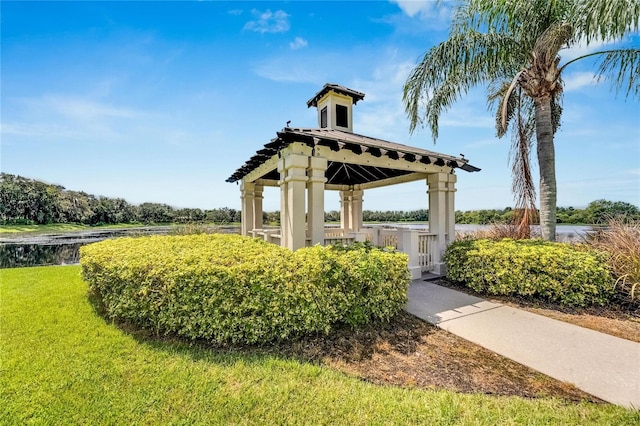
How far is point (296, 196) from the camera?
6.27m

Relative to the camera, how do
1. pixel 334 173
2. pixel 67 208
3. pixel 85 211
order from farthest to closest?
pixel 85 211 → pixel 67 208 → pixel 334 173

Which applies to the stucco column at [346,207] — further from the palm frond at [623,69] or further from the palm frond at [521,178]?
the palm frond at [623,69]

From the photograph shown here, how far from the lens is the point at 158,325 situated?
3977mm

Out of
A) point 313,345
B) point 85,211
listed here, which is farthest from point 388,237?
point 85,211

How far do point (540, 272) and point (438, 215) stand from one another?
2.92 metres

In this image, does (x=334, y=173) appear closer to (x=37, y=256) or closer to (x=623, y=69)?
(x=623, y=69)

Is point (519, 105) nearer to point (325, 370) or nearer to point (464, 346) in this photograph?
point (464, 346)

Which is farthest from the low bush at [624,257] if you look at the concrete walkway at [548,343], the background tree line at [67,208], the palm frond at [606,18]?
the background tree line at [67,208]

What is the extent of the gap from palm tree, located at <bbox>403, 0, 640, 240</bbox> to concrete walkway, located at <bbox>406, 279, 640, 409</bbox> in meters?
4.08

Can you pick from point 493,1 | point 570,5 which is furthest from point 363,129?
point 570,5

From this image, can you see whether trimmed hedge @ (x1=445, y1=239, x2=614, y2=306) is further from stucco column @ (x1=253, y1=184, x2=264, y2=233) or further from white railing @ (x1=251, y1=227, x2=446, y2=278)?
stucco column @ (x1=253, y1=184, x2=264, y2=233)

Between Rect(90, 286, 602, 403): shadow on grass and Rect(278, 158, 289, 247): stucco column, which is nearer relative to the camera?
Rect(90, 286, 602, 403): shadow on grass

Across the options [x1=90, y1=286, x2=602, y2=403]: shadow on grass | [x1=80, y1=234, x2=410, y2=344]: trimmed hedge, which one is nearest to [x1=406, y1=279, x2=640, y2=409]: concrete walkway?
[x1=90, y1=286, x2=602, y2=403]: shadow on grass

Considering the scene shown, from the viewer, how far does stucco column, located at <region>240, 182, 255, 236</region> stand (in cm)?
1169
